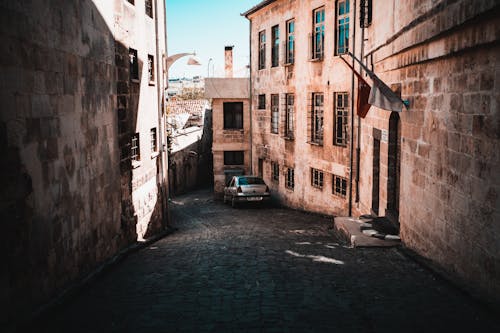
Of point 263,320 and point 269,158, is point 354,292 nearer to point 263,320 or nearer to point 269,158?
point 263,320

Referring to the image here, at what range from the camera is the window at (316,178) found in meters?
19.5

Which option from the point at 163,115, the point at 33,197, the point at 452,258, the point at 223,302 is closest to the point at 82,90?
the point at 33,197

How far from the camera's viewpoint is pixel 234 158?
92.4 feet

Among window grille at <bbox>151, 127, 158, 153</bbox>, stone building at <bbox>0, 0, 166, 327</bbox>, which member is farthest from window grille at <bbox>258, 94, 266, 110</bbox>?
stone building at <bbox>0, 0, 166, 327</bbox>

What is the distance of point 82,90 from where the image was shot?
8094mm

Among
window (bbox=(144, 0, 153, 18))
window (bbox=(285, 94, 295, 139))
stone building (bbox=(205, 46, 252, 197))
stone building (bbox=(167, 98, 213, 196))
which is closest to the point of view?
window (bbox=(144, 0, 153, 18))

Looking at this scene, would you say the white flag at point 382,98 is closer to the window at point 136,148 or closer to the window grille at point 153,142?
the window at point 136,148

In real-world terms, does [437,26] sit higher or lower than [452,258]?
higher

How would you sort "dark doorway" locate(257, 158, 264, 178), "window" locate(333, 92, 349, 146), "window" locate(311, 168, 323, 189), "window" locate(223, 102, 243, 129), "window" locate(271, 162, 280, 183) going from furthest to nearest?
1. "window" locate(223, 102, 243, 129)
2. "dark doorway" locate(257, 158, 264, 178)
3. "window" locate(271, 162, 280, 183)
4. "window" locate(311, 168, 323, 189)
5. "window" locate(333, 92, 349, 146)

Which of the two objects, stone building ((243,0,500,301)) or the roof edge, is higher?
the roof edge

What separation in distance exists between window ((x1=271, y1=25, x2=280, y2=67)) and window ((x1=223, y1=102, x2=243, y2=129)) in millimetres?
4488

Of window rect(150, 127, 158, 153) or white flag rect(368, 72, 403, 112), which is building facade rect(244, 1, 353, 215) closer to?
window rect(150, 127, 158, 153)

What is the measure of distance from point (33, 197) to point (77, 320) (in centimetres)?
153

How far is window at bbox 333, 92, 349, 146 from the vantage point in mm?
17406
